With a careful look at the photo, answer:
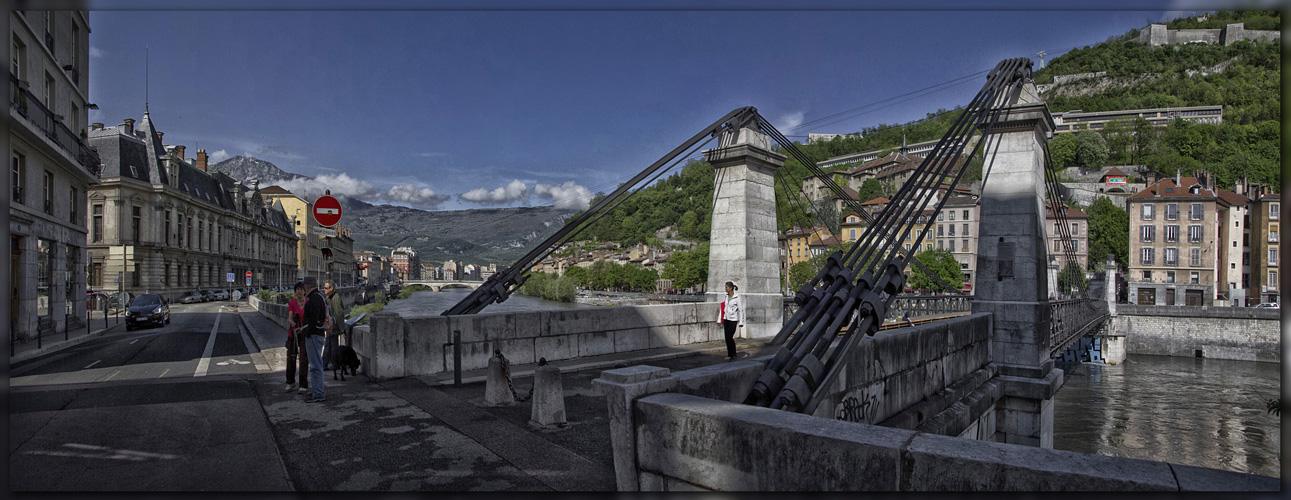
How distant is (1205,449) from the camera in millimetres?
19422

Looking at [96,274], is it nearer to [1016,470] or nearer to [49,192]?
[49,192]

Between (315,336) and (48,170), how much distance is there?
18.1m

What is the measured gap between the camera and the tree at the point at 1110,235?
269ft

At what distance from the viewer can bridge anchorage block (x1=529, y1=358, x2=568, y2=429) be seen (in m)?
5.93

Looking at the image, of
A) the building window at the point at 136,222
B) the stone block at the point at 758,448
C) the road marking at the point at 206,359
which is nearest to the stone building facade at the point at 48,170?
the road marking at the point at 206,359

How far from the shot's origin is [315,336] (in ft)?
24.3

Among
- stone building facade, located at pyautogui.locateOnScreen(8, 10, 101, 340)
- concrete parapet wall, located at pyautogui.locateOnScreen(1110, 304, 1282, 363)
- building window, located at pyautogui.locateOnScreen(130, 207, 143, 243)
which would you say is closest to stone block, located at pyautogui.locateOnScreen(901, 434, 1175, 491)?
stone building facade, located at pyautogui.locateOnScreen(8, 10, 101, 340)

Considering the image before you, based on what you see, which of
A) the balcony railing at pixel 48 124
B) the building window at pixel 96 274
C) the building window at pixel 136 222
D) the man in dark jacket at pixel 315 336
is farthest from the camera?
the building window at pixel 136 222

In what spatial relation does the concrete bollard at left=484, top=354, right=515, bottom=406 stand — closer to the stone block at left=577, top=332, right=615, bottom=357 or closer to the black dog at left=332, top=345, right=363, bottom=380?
the black dog at left=332, top=345, right=363, bottom=380

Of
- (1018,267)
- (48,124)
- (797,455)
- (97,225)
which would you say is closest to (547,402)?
(797,455)

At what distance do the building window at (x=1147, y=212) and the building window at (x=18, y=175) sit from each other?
8291 cm

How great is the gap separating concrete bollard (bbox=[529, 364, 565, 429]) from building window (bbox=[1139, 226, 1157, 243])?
7833 cm

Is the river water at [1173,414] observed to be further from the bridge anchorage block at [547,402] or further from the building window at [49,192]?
the building window at [49,192]

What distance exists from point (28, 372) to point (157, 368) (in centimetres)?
215
